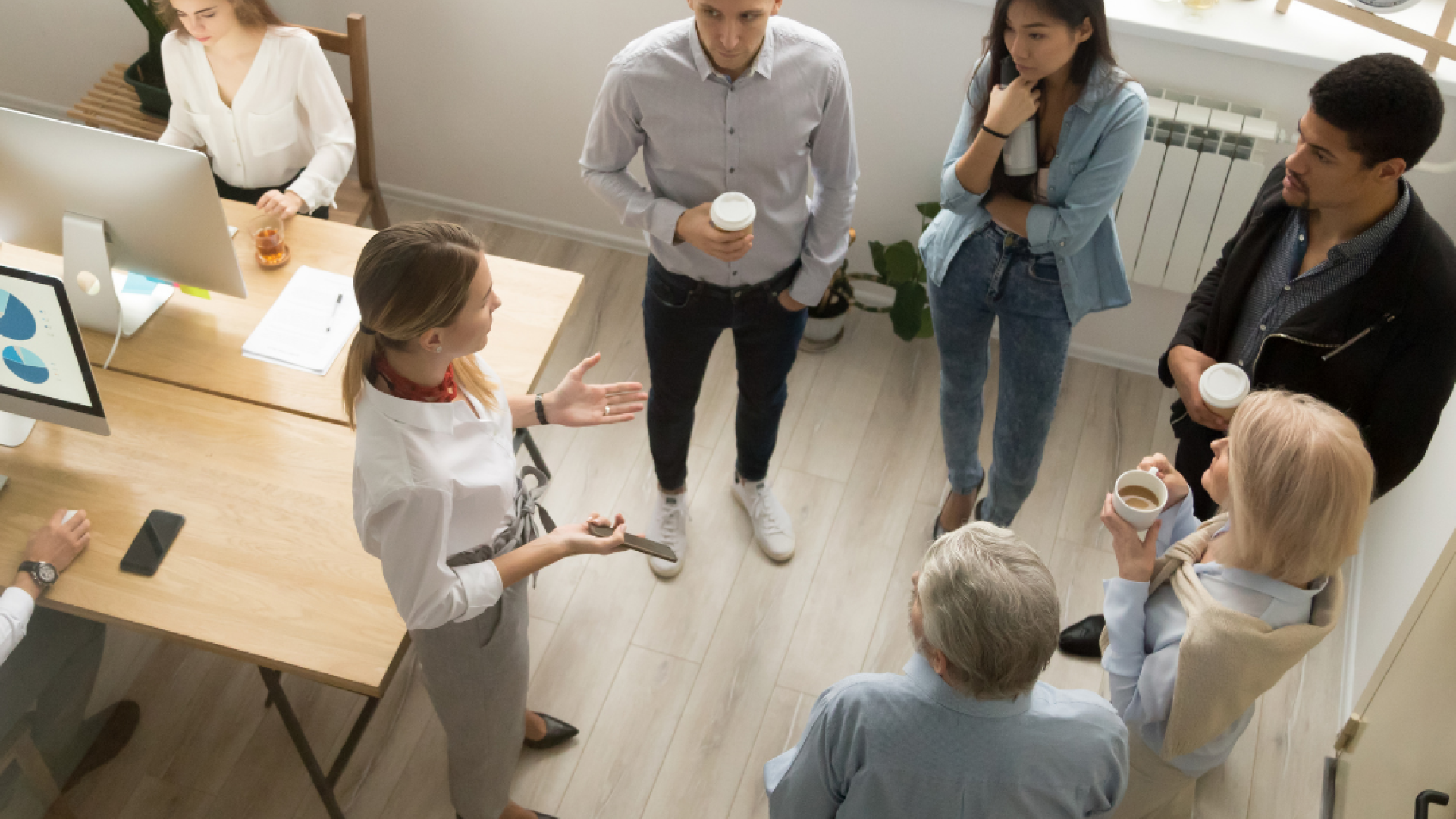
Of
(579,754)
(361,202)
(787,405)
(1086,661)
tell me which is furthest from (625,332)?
(1086,661)

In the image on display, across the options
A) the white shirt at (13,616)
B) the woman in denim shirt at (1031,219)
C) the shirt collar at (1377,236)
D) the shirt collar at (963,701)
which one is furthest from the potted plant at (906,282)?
the white shirt at (13,616)

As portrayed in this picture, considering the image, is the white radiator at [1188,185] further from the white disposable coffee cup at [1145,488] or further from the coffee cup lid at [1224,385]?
the white disposable coffee cup at [1145,488]

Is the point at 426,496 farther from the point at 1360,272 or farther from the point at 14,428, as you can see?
the point at 1360,272

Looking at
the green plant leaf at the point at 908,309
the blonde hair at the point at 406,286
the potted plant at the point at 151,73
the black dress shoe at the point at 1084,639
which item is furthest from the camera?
the green plant leaf at the point at 908,309

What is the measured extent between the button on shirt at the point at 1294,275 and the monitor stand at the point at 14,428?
2.54m

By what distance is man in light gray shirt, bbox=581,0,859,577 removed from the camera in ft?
6.97

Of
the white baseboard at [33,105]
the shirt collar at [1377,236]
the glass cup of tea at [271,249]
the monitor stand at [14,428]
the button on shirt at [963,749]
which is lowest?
the white baseboard at [33,105]

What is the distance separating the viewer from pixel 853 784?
149cm

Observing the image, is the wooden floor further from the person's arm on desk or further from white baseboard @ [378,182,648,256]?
the person's arm on desk

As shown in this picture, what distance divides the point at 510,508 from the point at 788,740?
1086mm

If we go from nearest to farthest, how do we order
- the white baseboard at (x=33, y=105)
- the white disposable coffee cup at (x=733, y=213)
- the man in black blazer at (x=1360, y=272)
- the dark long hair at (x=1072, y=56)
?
the man in black blazer at (x=1360, y=272)
the dark long hair at (x=1072, y=56)
the white disposable coffee cup at (x=733, y=213)
the white baseboard at (x=33, y=105)

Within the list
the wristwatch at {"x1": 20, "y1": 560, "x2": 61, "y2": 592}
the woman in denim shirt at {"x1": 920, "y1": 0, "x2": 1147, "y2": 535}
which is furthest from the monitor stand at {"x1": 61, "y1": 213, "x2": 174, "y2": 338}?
the woman in denim shirt at {"x1": 920, "y1": 0, "x2": 1147, "y2": 535}

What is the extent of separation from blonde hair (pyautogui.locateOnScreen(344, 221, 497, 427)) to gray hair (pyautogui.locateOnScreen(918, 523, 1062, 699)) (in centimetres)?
82

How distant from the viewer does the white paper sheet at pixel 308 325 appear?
247cm
